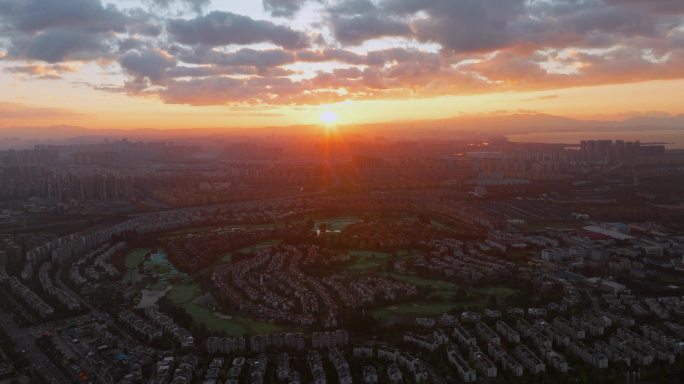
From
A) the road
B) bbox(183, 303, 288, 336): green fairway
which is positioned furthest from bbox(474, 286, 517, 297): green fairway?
the road

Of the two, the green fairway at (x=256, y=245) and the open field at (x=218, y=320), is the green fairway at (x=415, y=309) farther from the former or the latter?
the green fairway at (x=256, y=245)

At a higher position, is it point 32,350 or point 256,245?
point 256,245

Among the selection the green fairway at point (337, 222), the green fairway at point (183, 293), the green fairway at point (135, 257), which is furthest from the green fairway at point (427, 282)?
the green fairway at point (135, 257)

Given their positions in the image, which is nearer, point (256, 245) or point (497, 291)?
point (497, 291)

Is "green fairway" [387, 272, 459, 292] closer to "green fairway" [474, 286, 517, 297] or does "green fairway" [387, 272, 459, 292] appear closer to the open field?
"green fairway" [474, 286, 517, 297]

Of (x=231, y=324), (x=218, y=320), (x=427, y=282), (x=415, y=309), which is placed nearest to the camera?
(x=231, y=324)

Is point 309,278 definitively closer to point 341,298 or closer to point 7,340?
point 341,298

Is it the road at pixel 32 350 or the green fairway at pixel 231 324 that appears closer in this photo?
the road at pixel 32 350

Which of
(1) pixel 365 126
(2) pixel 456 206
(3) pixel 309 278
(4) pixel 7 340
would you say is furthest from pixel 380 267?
(1) pixel 365 126

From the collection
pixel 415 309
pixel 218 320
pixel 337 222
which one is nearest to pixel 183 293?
pixel 218 320

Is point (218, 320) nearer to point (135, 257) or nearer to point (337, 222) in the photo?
point (135, 257)
